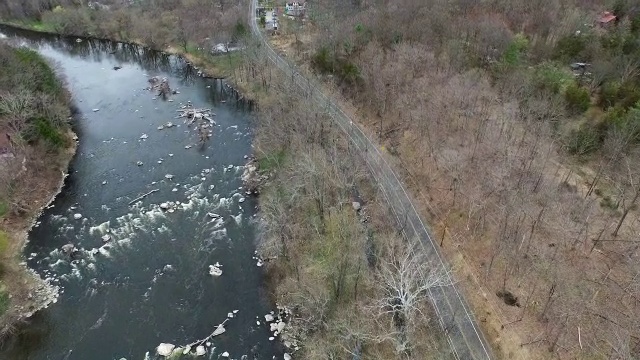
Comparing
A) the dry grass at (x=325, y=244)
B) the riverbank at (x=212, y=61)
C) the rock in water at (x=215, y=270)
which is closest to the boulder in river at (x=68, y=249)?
the rock in water at (x=215, y=270)

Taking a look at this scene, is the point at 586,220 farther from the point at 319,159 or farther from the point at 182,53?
the point at 182,53

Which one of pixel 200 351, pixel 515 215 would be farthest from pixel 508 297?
pixel 200 351

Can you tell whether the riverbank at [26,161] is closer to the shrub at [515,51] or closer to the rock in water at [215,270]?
the rock in water at [215,270]

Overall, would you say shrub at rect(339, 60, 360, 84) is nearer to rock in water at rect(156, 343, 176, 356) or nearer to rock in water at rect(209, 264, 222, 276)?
rock in water at rect(209, 264, 222, 276)

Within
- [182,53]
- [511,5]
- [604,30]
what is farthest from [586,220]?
[182,53]

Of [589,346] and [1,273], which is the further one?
[1,273]

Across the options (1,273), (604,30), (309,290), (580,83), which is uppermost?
(604,30)
